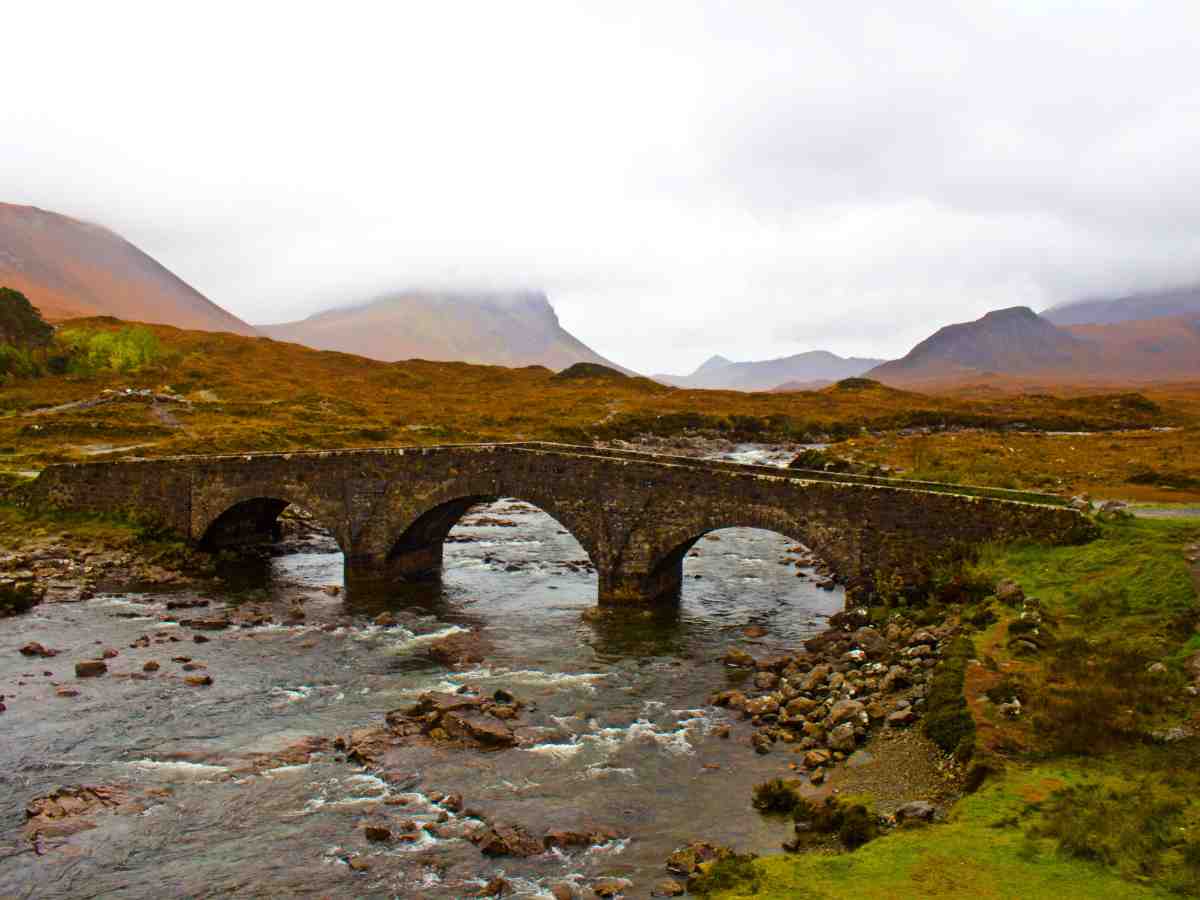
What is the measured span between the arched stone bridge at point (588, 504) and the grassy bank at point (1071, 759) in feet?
13.1

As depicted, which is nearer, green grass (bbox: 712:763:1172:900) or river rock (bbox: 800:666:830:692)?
green grass (bbox: 712:763:1172:900)

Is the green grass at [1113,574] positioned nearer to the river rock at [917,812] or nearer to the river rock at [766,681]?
the river rock at [766,681]

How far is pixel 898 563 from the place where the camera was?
91.9 ft

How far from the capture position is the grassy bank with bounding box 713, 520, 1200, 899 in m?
12.6

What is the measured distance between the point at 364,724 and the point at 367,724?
3.4 inches

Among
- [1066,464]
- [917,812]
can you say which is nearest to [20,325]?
[1066,464]

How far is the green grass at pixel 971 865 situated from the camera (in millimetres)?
12242

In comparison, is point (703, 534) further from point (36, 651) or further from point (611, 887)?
point (36, 651)

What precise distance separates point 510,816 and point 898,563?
50.5ft

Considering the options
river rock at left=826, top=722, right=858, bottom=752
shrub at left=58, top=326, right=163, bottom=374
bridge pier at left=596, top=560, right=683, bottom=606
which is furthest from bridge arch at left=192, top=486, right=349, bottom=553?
shrub at left=58, top=326, right=163, bottom=374

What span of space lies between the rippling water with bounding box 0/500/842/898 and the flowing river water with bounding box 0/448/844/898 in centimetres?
7

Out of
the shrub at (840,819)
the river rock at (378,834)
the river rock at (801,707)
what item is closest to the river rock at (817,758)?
the shrub at (840,819)

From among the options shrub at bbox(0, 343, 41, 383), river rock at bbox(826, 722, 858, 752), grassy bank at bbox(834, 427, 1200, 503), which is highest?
shrub at bbox(0, 343, 41, 383)

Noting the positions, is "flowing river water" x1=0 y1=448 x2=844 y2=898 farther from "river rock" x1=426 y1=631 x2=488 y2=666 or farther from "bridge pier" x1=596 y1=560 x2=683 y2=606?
"bridge pier" x1=596 y1=560 x2=683 y2=606
